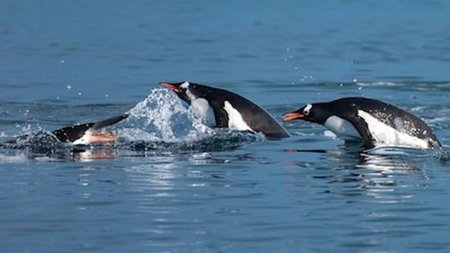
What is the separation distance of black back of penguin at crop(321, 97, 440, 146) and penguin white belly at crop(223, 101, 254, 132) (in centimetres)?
93

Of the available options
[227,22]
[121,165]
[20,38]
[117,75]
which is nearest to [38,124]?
[121,165]

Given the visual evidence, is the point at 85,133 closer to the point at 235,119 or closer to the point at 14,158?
the point at 14,158

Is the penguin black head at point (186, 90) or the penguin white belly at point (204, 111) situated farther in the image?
the penguin black head at point (186, 90)

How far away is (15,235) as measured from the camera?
12.2 metres

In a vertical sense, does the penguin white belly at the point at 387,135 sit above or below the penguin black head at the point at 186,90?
below

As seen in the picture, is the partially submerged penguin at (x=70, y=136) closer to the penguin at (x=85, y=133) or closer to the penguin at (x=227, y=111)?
the penguin at (x=85, y=133)

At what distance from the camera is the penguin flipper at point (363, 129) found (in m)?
17.5

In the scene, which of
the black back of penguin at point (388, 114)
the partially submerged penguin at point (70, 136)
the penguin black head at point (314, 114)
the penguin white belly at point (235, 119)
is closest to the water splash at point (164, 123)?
the penguin white belly at point (235, 119)

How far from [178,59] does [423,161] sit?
14809 millimetres

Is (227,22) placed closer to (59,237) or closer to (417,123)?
(417,123)

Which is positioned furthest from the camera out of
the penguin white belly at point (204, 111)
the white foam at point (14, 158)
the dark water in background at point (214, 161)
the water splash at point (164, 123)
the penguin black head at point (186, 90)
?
the penguin black head at point (186, 90)

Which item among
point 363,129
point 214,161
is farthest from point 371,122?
point 214,161

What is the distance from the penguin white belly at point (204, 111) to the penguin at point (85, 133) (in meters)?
1.53

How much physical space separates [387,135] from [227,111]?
1.77 metres
